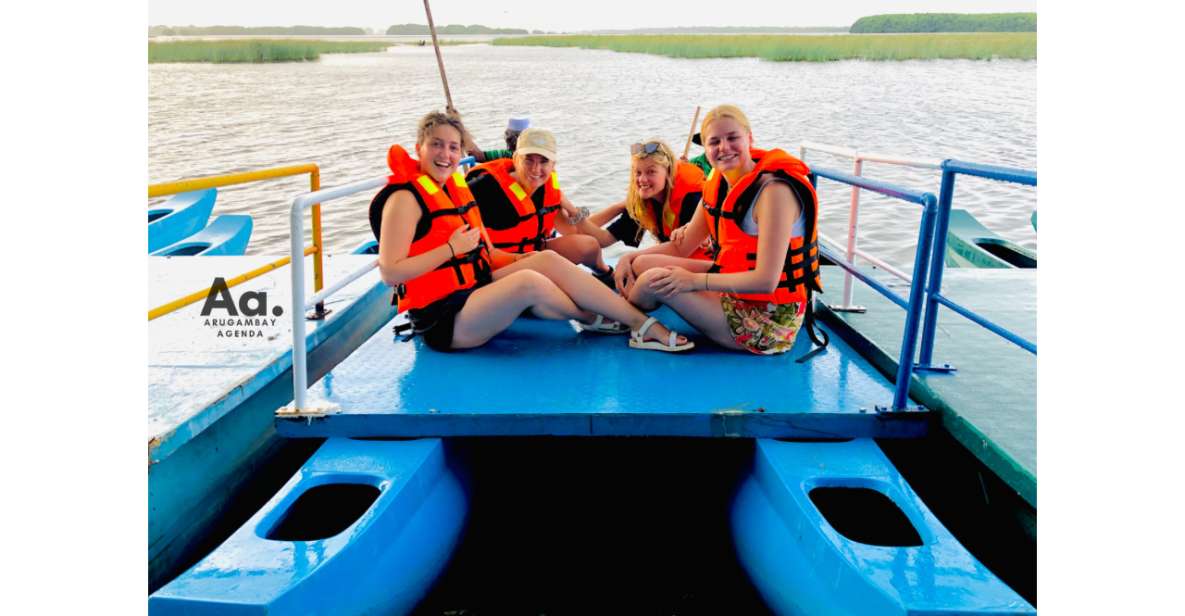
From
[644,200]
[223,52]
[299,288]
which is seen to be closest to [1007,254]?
[644,200]

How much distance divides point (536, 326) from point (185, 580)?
6.69 ft

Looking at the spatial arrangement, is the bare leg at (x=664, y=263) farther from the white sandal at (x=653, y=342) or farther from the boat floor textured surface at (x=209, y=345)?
the boat floor textured surface at (x=209, y=345)

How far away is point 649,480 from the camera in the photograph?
3455mm

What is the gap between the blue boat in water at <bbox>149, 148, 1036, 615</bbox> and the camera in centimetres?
206

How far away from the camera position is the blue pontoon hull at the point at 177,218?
670 centimetres

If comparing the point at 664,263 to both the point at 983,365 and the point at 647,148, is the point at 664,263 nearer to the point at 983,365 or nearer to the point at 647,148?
the point at 647,148

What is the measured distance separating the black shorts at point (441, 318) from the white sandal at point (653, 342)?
71 centimetres

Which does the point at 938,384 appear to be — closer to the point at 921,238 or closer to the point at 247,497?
the point at 921,238

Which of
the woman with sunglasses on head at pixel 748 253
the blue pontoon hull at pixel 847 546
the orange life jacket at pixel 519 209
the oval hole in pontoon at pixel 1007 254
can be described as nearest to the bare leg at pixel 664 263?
the woman with sunglasses on head at pixel 748 253

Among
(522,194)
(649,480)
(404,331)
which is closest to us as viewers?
(649,480)

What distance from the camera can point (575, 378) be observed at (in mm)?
3016

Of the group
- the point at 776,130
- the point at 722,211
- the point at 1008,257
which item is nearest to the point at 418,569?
the point at 722,211

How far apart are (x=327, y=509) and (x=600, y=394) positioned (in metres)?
1.00

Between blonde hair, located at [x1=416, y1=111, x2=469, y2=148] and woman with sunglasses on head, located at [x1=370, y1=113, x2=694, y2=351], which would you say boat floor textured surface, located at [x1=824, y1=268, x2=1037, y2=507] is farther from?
blonde hair, located at [x1=416, y1=111, x2=469, y2=148]
